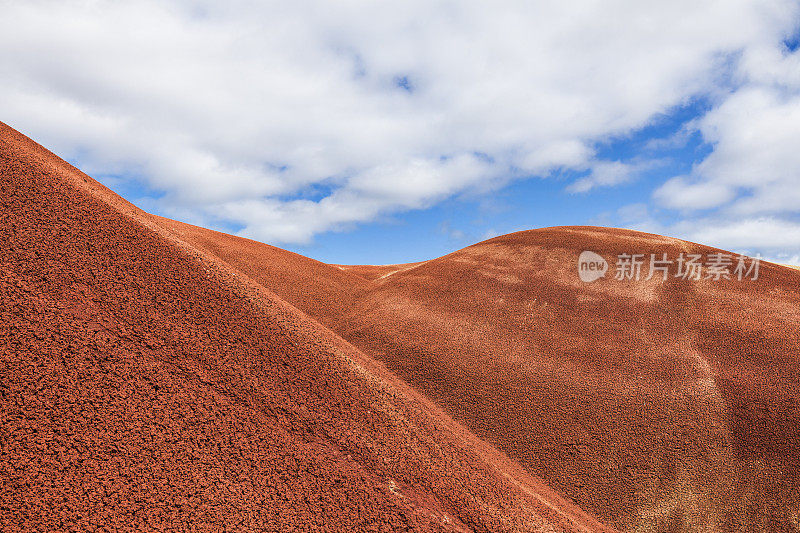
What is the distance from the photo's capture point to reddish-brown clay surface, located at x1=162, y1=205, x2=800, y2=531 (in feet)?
39.7

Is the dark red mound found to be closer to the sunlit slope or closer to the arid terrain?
the arid terrain

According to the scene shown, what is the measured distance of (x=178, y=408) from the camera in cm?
600

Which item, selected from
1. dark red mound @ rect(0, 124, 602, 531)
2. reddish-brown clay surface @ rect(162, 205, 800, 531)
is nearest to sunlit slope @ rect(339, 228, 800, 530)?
reddish-brown clay surface @ rect(162, 205, 800, 531)

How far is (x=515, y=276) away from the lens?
21.3m

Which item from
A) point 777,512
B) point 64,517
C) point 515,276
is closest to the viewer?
point 64,517

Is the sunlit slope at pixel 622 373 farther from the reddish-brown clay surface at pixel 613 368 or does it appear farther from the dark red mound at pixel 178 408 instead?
the dark red mound at pixel 178 408

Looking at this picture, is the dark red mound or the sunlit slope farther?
the sunlit slope

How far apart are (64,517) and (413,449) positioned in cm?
483

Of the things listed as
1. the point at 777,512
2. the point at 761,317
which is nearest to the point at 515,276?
the point at 761,317

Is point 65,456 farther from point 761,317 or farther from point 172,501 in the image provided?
point 761,317

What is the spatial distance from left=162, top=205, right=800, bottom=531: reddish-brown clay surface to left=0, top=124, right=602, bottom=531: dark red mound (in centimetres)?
381

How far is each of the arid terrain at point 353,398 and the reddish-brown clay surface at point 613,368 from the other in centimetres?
7

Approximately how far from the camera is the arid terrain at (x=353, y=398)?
5.27 m

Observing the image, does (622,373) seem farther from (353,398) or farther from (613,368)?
(353,398)
